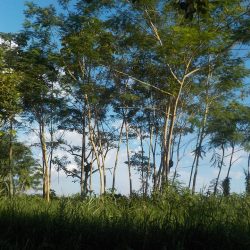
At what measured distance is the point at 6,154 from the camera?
26.1 metres

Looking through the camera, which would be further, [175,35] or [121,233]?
[175,35]

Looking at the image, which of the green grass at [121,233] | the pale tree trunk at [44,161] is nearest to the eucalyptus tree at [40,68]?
the pale tree trunk at [44,161]

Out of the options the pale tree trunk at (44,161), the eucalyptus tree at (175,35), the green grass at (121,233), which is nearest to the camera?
the green grass at (121,233)

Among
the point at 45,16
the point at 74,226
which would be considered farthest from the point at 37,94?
the point at 74,226

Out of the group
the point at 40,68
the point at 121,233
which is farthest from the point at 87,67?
the point at 121,233

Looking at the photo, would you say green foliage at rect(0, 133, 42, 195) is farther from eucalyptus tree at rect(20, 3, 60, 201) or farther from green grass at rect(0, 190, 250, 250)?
green grass at rect(0, 190, 250, 250)

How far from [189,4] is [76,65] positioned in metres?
17.1

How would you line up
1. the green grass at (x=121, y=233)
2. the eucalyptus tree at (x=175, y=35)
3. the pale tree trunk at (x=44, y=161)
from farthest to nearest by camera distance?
1. the pale tree trunk at (x=44, y=161)
2. the eucalyptus tree at (x=175, y=35)
3. the green grass at (x=121, y=233)

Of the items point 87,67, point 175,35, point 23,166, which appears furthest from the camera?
point 23,166

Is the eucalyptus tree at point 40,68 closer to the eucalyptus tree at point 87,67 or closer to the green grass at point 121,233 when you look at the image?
the eucalyptus tree at point 87,67

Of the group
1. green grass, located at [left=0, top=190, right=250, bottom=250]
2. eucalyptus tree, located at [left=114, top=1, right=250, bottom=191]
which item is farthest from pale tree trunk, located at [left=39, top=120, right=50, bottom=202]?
green grass, located at [left=0, top=190, right=250, bottom=250]

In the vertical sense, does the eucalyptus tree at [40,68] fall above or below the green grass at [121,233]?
above

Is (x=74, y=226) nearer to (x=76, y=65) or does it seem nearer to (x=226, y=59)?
(x=226, y=59)

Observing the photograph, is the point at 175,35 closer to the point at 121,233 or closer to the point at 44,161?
the point at 121,233
